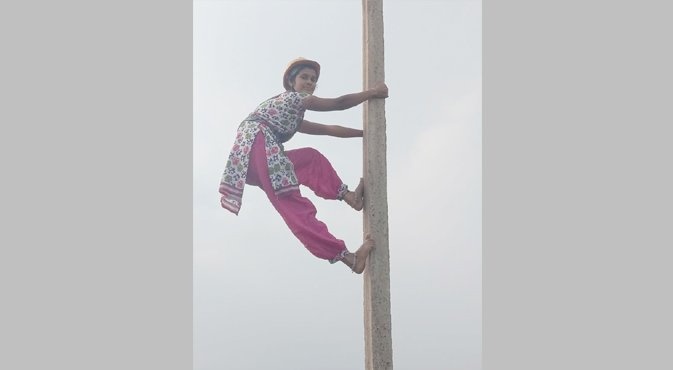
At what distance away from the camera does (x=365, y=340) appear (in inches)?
208

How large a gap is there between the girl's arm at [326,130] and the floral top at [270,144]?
0.73 feet

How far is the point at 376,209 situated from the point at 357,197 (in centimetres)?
21

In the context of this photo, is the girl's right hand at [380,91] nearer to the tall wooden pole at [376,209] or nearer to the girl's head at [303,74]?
the tall wooden pole at [376,209]

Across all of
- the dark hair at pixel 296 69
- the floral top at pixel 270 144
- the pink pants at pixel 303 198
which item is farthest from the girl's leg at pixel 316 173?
the dark hair at pixel 296 69

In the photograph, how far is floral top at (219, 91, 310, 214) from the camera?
5242 millimetres

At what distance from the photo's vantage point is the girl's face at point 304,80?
553 cm

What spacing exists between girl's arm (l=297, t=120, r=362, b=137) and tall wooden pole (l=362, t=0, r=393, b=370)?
259 mm

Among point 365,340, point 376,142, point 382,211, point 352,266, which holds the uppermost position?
point 376,142

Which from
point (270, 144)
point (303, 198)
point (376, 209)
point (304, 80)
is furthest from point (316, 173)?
point (304, 80)

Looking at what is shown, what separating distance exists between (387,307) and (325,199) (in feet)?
3.32

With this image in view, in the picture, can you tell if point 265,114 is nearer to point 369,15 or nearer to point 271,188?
point 271,188

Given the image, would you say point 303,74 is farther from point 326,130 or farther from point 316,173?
point 316,173

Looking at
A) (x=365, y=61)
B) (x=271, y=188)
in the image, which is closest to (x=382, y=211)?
(x=271, y=188)

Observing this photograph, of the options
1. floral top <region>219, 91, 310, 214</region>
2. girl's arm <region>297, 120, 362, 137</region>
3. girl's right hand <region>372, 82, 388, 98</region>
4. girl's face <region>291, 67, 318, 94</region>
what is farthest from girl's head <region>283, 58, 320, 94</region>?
girl's right hand <region>372, 82, 388, 98</region>
